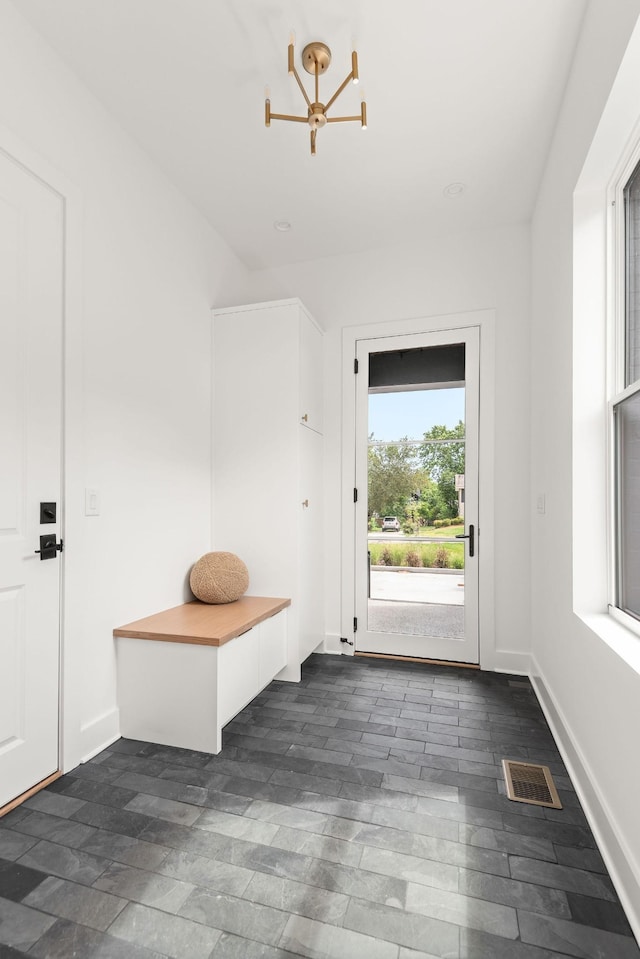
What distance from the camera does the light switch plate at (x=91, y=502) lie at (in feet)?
6.74

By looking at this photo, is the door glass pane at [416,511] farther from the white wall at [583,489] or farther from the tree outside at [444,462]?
the white wall at [583,489]

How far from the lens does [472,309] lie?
3203 mm

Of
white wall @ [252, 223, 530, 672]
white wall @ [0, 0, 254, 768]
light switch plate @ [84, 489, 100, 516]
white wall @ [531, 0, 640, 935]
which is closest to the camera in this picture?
white wall @ [531, 0, 640, 935]

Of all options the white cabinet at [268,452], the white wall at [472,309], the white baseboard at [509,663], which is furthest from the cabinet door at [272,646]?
the white baseboard at [509,663]

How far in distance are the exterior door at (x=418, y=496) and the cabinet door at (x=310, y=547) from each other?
264 millimetres

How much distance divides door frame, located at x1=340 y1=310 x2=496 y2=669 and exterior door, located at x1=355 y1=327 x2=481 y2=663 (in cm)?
4

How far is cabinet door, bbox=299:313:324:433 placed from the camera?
9.93 feet

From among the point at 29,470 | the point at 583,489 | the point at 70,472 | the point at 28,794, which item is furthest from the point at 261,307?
the point at 28,794

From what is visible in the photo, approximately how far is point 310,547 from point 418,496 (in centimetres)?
80

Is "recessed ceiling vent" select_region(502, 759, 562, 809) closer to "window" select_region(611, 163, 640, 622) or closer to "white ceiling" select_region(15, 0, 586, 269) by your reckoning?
"window" select_region(611, 163, 640, 622)

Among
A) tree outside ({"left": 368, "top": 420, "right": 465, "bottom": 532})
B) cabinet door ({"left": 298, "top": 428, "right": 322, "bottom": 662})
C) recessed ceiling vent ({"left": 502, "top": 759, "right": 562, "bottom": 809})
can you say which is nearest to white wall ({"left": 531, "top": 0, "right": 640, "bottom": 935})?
recessed ceiling vent ({"left": 502, "top": 759, "right": 562, "bottom": 809})

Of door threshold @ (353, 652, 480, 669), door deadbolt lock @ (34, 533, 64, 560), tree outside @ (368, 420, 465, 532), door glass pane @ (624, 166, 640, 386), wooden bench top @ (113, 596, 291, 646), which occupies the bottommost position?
door threshold @ (353, 652, 480, 669)

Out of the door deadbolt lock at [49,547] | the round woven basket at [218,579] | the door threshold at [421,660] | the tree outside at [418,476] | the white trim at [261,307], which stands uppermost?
the white trim at [261,307]

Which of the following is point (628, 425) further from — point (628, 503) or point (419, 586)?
point (419, 586)
